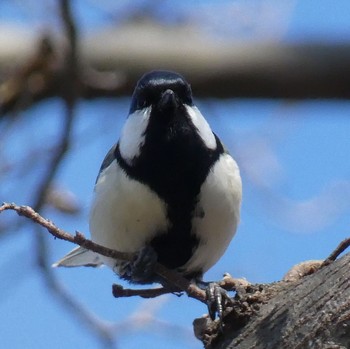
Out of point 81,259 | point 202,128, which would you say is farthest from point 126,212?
point 81,259

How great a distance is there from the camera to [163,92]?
95.3 inches

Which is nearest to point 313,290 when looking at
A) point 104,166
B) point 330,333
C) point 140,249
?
point 330,333

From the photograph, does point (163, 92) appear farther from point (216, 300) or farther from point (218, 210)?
point (216, 300)

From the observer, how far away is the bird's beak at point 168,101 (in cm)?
240

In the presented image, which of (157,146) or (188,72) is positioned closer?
(157,146)

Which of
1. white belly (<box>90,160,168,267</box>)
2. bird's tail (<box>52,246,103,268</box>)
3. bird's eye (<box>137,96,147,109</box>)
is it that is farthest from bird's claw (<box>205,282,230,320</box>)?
bird's tail (<box>52,246,103,268</box>)

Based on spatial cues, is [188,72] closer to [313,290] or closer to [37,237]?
[37,237]

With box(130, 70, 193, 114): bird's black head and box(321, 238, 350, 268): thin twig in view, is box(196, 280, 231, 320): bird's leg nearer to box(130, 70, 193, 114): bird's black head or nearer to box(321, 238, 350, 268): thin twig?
box(321, 238, 350, 268): thin twig

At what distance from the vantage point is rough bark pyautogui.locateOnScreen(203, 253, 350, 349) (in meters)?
1.81

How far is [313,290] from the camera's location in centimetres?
187

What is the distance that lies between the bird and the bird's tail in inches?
25.5

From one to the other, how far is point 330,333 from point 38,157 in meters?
1.88

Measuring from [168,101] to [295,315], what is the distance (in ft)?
2.40

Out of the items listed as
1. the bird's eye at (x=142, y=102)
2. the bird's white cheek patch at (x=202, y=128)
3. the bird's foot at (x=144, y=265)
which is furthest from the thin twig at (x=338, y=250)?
the bird's eye at (x=142, y=102)
